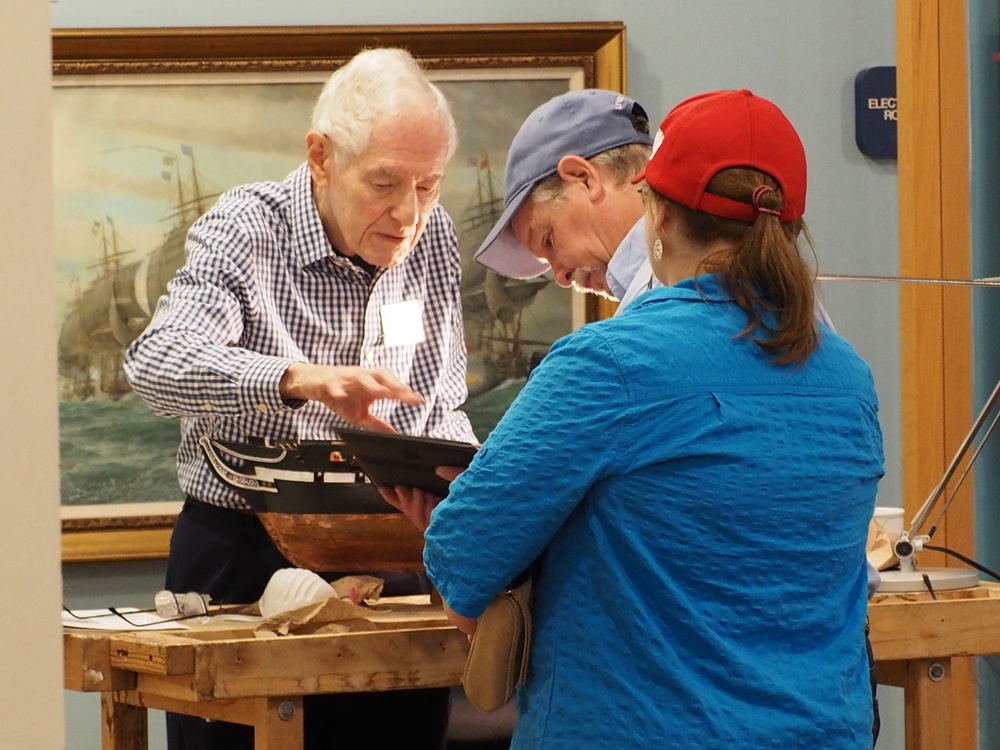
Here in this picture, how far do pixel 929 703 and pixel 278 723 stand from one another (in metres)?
0.98

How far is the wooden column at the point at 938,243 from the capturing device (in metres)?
3.02

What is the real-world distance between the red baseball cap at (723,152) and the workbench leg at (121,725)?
100cm

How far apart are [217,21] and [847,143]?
1.56 meters

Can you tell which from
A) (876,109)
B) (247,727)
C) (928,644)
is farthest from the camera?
(876,109)

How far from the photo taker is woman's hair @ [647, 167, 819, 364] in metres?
1.30

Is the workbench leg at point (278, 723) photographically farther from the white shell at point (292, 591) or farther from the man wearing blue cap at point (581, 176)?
the man wearing blue cap at point (581, 176)

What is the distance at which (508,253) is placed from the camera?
89.0 inches

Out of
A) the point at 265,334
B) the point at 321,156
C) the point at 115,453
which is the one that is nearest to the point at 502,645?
the point at 265,334

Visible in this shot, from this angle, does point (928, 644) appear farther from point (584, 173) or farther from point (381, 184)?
point (381, 184)

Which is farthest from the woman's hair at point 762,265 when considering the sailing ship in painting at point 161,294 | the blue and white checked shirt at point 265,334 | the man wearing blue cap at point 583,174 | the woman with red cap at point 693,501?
the sailing ship in painting at point 161,294

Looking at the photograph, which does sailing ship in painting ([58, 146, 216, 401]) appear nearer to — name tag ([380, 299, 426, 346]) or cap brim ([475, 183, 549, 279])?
name tag ([380, 299, 426, 346])

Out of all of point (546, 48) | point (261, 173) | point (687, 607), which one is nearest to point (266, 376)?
point (687, 607)

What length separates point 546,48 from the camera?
125 inches

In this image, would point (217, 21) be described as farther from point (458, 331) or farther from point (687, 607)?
point (687, 607)
